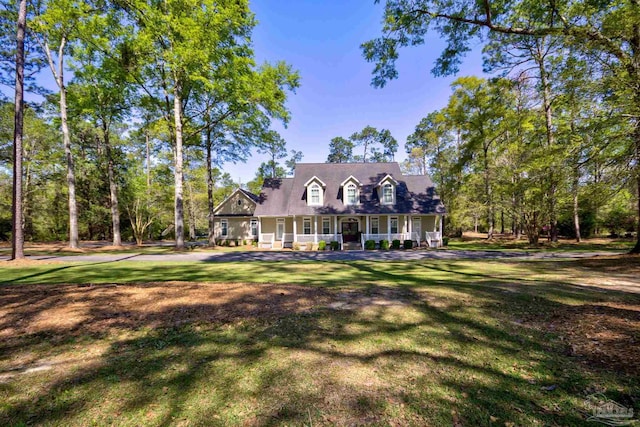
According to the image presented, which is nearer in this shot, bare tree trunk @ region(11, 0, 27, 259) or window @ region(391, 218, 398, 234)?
bare tree trunk @ region(11, 0, 27, 259)

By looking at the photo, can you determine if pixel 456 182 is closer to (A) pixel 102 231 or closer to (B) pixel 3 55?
(B) pixel 3 55

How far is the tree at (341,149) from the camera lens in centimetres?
5478

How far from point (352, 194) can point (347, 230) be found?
11.6 feet

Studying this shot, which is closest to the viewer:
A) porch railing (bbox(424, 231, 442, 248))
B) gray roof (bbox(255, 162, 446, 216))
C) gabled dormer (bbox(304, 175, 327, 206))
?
porch railing (bbox(424, 231, 442, 248))

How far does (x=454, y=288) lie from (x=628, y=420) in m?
4.41

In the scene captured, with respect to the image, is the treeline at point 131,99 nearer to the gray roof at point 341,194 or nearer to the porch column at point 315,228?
the gray roof at point 341,194

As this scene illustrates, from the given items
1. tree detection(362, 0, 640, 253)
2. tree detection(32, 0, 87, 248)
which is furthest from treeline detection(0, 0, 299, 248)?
tree detection(362, 0, 640, 253)

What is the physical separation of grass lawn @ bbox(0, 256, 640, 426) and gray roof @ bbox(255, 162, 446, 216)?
1638 cm

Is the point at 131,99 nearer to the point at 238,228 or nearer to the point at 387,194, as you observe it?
the point at 238,228

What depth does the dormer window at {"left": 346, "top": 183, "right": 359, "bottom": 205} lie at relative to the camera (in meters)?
23.5

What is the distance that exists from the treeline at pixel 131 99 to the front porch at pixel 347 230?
6.03 m

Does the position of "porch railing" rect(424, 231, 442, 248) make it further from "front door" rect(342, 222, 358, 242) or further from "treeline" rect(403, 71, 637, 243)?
"front door" rect(342, 222, 358, 242)

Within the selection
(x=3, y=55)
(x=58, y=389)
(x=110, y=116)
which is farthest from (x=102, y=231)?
(x=58, y=389)

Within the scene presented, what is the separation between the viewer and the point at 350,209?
23.0 m
